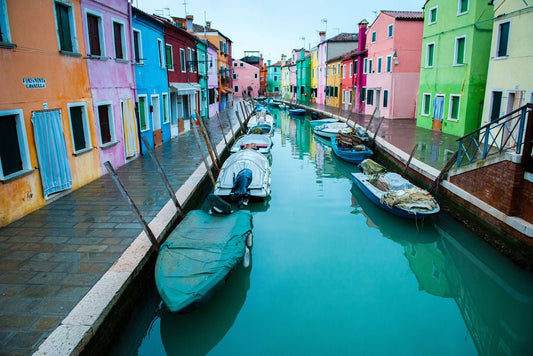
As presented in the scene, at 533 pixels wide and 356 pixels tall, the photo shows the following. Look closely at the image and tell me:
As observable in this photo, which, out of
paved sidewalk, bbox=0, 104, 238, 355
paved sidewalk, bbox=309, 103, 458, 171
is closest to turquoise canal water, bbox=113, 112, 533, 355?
paved sidewalk, bbox=0, 104, 238, 355

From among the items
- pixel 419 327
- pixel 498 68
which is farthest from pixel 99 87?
pixel 498 68

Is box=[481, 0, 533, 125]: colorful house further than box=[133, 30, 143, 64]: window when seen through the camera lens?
No

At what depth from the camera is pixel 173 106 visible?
1984cm

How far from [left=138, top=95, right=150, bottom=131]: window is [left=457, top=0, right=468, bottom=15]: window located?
13.7 meters

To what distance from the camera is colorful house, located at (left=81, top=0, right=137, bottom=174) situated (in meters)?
10.7

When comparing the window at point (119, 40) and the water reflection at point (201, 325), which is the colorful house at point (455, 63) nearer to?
the window at point (119, 40)

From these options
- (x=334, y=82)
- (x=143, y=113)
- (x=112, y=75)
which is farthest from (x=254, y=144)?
(x=334, y=82)

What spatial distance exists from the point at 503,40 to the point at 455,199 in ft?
22.9

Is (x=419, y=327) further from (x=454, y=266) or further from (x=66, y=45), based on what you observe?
(x=66, y=45)

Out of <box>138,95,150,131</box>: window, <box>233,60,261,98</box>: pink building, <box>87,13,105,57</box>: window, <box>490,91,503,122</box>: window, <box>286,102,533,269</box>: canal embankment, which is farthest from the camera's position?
<box>233,60,261,98</box>: pink building

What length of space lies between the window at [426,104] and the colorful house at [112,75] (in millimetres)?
14519

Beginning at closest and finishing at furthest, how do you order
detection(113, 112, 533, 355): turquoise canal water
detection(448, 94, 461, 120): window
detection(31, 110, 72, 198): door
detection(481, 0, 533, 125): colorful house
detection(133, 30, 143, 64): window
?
detection(113, 112, 533, 355): turquoise canal water → detection(31, 110, 72, 198): door → detection(481, 0, 533, 125): colorful house → detection(133, 30, 143, 64): window → detection(448, 94, 461, 120): window

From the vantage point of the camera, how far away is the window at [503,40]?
12.9m

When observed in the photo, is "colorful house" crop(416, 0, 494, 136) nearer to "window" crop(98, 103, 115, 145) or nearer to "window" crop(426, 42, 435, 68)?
"window" crop(426, 42, 435, 68)
